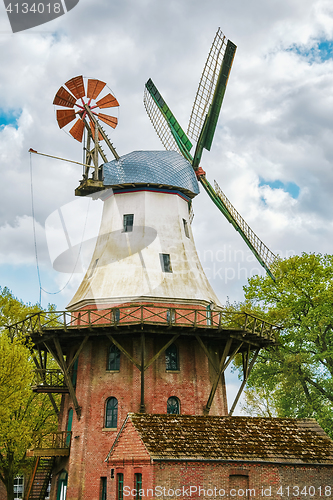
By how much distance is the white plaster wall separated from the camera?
87.8 ft

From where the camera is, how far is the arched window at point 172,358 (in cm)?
2592

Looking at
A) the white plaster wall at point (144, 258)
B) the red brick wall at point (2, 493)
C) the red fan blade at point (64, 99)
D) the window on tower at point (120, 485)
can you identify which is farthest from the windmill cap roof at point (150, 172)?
the red brick wall at point (2, 493)

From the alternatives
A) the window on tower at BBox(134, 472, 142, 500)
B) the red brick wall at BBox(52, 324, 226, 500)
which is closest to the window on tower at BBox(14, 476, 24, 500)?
the red brick wall at BBox(52, 324, 226, 500)

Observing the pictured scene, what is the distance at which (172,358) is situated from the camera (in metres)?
26.2

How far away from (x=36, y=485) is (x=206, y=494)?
1480 centimetres

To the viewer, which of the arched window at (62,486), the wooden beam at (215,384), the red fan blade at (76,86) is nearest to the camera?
→ the wooden beam at (215,384)

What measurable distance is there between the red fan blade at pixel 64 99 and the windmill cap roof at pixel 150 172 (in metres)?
4.37

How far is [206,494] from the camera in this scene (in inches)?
650

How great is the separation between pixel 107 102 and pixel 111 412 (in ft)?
57.5

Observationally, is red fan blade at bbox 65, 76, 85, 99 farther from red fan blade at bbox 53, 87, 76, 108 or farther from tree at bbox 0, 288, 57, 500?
tree at bbox 0, 288, 57, 500

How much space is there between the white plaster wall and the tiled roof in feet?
27.6

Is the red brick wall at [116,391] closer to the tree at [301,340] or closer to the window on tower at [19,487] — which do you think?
the tree at [301,340]

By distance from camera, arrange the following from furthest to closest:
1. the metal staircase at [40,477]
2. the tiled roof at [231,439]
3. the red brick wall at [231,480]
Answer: the metal staircase at [40,477] < the tiled roof at [231,439] < the red brick wall at [231,480]

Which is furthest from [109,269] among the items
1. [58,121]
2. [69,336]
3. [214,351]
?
[58,121]
